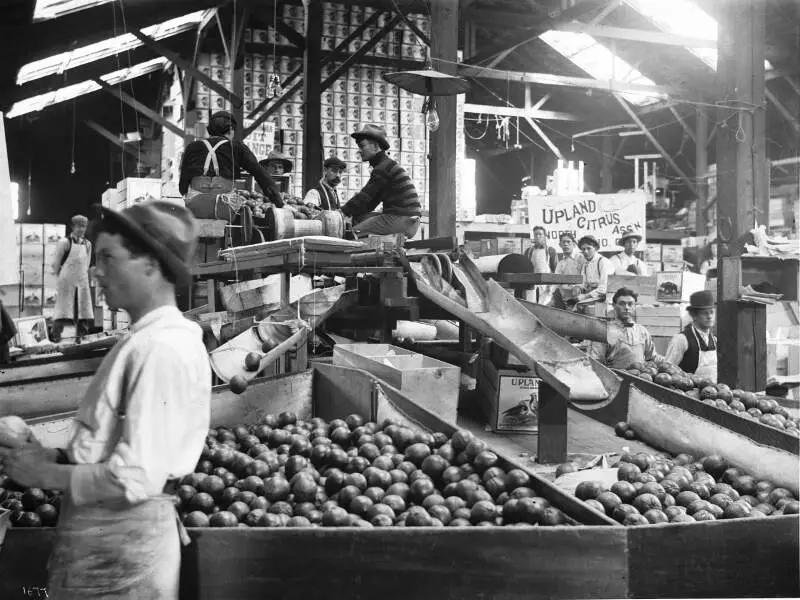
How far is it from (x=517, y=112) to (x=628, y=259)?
4.22 metres

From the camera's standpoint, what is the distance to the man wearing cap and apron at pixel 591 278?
9.02m

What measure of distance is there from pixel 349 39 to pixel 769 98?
655cm

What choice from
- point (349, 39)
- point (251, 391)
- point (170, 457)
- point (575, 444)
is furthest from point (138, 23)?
point (170, 457)

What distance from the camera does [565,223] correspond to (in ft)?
36.9

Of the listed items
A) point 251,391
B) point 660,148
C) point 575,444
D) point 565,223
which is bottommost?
point 575,444

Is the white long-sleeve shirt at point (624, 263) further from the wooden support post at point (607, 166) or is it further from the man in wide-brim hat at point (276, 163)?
the wooden support post at point (607, 166)

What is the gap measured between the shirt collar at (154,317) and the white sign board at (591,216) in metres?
9.82

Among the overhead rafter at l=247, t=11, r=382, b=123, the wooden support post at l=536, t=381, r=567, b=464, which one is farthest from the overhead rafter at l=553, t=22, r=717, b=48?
the wooden support post at l=536, t=381, r=567, b=464

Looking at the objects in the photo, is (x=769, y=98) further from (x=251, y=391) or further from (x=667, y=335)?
(x=251, y=391)

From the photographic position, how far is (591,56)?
1417cm

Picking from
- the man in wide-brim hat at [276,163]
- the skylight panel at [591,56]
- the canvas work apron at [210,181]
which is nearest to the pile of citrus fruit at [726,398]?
the canvas work apron at [210,181]

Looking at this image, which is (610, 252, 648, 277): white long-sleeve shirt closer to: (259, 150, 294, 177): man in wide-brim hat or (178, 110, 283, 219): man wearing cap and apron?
(259, 150, 294, 177): man in wide-brim hat

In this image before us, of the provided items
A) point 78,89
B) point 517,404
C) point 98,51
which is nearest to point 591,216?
point 98,51

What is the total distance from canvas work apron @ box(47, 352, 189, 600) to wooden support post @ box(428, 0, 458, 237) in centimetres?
586
